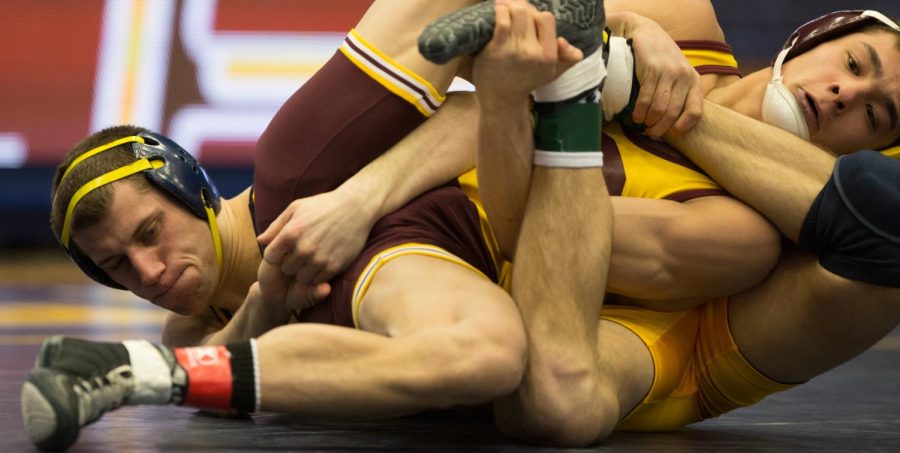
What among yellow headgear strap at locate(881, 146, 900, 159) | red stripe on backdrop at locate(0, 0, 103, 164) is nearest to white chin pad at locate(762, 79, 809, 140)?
yellow headgear strap at locate(881, 146, 900, 159)

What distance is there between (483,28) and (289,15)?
518 cm

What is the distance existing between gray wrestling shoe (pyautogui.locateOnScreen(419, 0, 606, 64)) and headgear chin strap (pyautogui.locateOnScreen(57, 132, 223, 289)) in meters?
0.99

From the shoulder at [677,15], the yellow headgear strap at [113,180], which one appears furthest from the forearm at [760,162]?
the yellow headgear strap at [113,180]

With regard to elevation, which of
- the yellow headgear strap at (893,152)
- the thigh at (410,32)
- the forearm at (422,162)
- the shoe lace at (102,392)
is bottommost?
the yellow headgear strap at (893,152)

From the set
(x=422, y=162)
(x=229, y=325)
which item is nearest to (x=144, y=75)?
(x=229, y=325)

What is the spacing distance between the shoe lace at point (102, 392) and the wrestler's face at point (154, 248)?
76 cm

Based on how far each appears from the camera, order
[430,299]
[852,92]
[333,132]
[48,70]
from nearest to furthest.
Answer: [430,299] < [333,132] < [852,92] < [48,70]

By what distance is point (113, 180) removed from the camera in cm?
282

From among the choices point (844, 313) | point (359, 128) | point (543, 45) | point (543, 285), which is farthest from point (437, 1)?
point (844, 313)

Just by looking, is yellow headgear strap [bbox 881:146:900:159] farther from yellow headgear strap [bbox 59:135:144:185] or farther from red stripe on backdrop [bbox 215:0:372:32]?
red stripe on backdrop [bbox 215:0:372:32]

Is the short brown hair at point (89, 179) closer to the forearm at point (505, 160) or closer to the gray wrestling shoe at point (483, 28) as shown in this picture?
the forearm at point (505, 160)

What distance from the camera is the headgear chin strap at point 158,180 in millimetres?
2828

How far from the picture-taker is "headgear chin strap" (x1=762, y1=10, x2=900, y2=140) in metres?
2.78

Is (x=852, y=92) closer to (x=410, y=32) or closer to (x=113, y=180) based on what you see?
(x=410, y=32)
